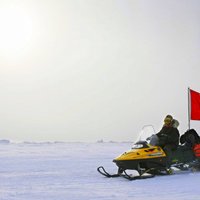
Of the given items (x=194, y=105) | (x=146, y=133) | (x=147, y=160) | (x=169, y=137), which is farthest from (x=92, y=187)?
(x=194, y=105)

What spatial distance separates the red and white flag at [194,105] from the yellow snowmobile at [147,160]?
1487mm

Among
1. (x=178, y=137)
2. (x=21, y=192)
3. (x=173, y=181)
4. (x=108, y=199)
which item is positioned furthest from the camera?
(x=178, y=137)

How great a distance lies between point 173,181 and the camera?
7.69m

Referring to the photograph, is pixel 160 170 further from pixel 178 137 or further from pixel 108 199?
pixel 108 199

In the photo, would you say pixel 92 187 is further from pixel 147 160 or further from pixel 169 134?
pixel 169 134

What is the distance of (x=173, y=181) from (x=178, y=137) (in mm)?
1737

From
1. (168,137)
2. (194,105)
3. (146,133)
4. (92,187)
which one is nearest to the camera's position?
(92,187)

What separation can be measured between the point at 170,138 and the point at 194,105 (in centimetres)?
197

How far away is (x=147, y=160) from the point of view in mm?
8500

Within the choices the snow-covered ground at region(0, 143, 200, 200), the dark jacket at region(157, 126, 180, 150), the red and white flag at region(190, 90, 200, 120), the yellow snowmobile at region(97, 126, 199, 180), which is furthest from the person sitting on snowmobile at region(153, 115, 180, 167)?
the red and white flag at region(190, 90, 200, 120)

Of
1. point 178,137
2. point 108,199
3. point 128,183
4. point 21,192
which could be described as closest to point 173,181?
point 128,183

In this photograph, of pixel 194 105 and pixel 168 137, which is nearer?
pixel 168 137

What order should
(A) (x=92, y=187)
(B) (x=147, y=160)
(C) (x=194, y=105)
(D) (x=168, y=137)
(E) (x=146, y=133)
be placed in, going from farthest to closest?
(C) (x=194, y=105), (E) (x=146, y=133), (D) (x=168, y=137), (B) (x=147, y=160), (A) (x=92, y=187)

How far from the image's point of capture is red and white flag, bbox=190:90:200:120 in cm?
1054
